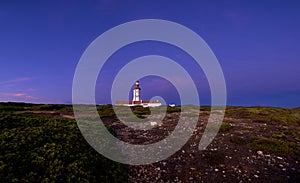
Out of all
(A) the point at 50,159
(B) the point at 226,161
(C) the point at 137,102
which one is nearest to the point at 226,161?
(B) the point at 226,161

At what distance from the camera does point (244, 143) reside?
1864 cm

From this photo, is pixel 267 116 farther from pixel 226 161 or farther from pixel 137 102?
pixel 137 102

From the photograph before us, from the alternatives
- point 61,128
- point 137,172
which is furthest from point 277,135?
point 61,128

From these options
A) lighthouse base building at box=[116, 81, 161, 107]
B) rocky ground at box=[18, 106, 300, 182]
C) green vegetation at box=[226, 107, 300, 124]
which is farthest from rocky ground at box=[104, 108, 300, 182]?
lighthouse base building at box=[116, 81, 161, 107]

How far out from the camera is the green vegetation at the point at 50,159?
946 centimetres

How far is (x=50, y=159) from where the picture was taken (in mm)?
10594

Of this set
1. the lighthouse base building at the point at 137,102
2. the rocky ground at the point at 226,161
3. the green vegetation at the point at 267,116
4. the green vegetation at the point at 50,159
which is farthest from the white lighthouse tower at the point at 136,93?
the green vegetation at the point at 50,159

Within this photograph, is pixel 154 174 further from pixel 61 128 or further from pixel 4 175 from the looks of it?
pixel 4 175

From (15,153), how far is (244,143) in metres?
15.1

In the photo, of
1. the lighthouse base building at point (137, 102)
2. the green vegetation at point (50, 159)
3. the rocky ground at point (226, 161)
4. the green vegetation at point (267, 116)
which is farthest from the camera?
the lighthouse base building at point (137, 102)

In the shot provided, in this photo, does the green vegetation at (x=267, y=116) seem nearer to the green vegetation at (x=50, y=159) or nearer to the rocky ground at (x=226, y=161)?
the rocky ground at (x=226, y=161)

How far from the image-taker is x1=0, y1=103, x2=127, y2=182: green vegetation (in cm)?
946

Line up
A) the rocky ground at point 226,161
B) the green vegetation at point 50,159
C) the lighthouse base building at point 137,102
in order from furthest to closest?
the lighthouse base building at point 137,102 → the rocky ground at point 226,161 → the green vegetation at point 50,159

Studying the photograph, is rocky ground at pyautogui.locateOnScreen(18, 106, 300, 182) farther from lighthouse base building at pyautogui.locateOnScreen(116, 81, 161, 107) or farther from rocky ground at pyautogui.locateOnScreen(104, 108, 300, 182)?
lighthouse base building at pyautogui.locateOnScreen(116, 81, 161, 107)
